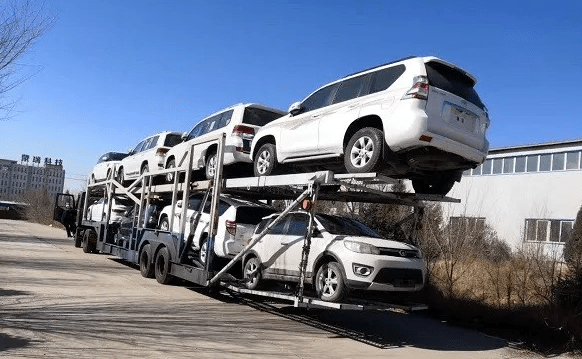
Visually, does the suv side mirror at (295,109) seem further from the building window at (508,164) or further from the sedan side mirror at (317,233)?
the building window at (508,164)

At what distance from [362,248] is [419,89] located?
2318 millimetres

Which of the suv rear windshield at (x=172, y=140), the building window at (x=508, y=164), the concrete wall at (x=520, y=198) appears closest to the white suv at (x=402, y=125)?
the suv rear windshield at (x=172, y=140)

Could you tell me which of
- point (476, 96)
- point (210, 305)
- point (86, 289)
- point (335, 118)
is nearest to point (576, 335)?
point (476, 96)

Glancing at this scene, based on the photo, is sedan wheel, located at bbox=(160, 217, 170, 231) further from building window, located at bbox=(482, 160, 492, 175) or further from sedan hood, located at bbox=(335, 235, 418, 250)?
building window, located at bbox=(482, 160, 492, 175)

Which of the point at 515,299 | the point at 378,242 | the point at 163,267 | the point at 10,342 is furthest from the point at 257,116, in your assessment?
the point at 515,299

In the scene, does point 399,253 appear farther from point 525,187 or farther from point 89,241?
point 525,187

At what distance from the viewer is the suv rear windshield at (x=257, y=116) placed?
1109cm

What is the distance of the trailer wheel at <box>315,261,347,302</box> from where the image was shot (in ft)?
24.5

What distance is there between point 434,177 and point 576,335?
3.62 meters

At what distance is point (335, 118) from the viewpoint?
8.23 m

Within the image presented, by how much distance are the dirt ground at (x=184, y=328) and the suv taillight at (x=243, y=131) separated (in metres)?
3.34

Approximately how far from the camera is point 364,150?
7.64 meters

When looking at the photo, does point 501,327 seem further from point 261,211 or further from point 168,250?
point 168,250

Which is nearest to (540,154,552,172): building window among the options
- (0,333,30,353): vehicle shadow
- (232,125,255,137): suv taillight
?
(232,125,255,137): suv taillight
